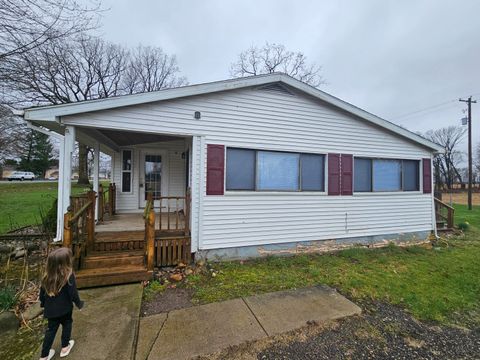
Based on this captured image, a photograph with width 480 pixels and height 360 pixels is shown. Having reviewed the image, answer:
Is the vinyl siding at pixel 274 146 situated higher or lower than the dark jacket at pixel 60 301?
higher

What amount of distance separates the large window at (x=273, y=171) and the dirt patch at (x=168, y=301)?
7.75 ft

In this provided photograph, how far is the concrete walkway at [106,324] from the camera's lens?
2.45m

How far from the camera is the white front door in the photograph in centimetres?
791

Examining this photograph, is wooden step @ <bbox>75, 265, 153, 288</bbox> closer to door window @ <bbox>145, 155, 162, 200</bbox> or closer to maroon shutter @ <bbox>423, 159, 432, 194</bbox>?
door window @ <bbox>145, 155, 162, 200</bbox>

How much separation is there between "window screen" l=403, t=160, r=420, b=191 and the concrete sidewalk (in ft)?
17.9

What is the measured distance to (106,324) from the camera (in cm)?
292

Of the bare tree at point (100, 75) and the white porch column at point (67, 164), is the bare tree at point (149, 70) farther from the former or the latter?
the white porch column at point (67, 164)

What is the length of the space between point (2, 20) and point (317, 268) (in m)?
8.40

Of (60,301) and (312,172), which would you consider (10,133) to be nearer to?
(60,301)

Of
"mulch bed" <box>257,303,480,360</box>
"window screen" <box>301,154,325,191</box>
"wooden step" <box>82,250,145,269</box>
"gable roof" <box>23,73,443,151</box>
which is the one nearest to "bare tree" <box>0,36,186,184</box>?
"gable roof" <box>23,73,443,151</box>

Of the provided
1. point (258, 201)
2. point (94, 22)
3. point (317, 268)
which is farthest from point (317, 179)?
point (94, 22)

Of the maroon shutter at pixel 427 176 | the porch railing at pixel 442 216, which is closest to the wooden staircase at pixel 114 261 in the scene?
the maroon shutter at pixel 427 176

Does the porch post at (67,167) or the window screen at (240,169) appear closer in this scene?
the porch post at (67,167)

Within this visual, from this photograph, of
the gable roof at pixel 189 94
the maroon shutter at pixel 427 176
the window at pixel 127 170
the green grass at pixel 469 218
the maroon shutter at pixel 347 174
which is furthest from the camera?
the green grass at pixel 469 218
